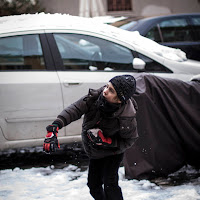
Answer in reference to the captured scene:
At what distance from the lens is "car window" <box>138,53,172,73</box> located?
15.2 feet

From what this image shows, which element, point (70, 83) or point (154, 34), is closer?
point (70, 83)

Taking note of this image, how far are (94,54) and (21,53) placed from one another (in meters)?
0.85

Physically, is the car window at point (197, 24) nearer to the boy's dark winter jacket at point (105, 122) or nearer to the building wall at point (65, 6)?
the boy's dark winter jacket at point (105, 122)

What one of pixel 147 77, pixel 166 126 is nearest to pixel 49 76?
pixel 147 77

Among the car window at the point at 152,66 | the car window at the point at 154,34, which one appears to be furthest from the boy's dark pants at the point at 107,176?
the car window at the point at 154,34

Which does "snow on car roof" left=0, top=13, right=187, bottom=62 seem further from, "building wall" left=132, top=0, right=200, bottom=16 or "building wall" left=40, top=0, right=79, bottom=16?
"building wall" left=132, top=0, right=200, bottom=16

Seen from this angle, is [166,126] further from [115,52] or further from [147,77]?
[115,52]

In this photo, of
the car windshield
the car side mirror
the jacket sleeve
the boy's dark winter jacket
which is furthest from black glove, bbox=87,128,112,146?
the car windshield

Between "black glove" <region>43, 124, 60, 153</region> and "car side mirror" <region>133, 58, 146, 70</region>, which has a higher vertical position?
"car side mirror" <region>133, 58, 146, 70</region>

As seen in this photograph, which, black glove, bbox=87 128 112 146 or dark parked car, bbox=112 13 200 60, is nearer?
black glove, bbox=87 128 112 146

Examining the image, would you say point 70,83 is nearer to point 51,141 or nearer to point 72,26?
point 72,26

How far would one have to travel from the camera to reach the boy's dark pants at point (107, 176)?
2.90m

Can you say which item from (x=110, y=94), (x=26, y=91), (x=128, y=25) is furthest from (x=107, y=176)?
(x=128, y=25)

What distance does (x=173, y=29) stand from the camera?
711 cm
